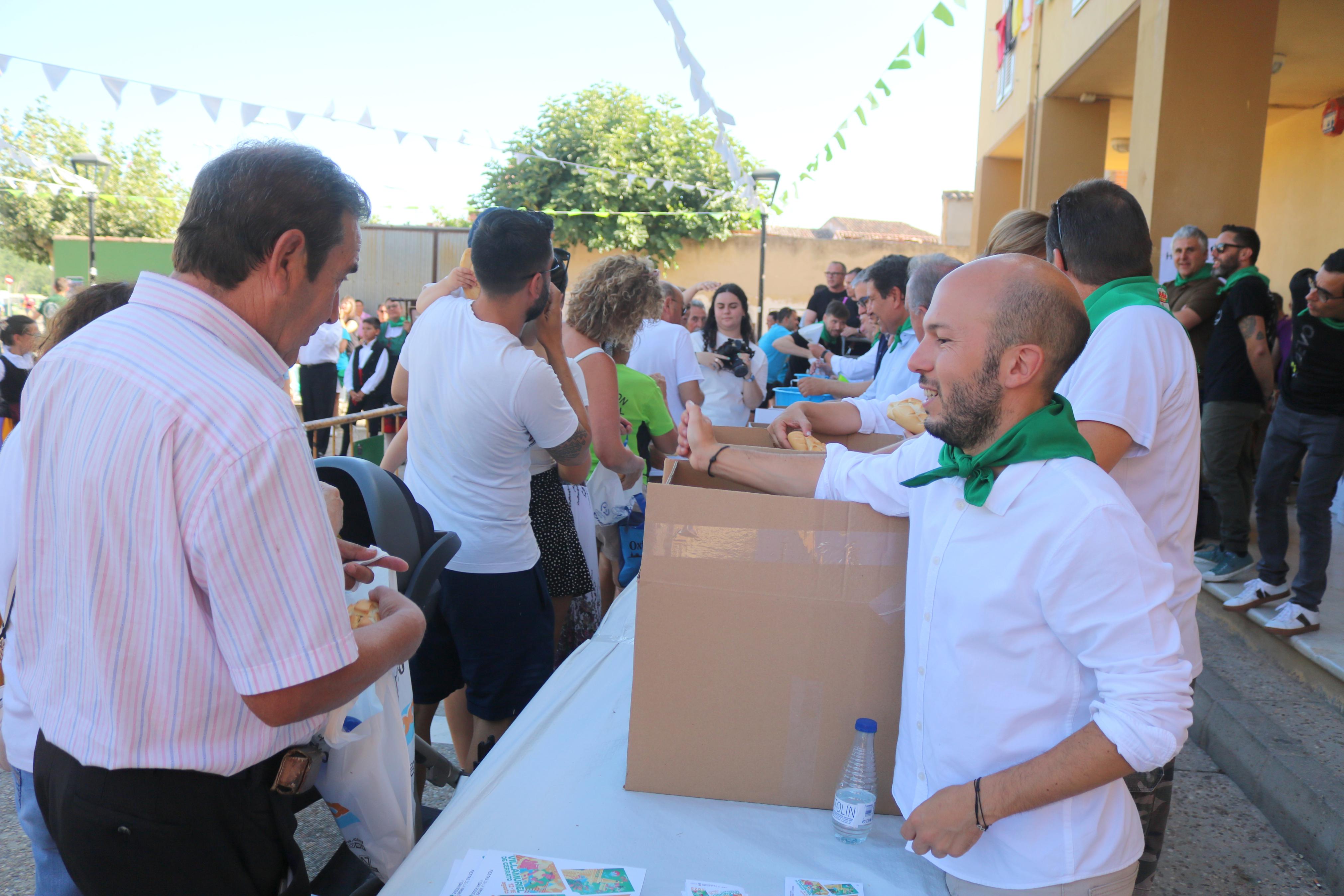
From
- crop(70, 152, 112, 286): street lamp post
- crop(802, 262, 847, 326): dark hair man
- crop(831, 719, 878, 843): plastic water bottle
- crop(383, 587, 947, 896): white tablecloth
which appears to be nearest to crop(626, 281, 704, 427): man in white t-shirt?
crop(383, 587, 947, 896): white tablecloth

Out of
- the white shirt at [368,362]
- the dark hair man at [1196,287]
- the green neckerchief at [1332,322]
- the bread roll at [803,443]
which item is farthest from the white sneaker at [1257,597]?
the white shirt at [368,362]

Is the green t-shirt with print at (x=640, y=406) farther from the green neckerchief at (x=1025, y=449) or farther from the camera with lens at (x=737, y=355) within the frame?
the green neckerchief at (x=1025, y=449)

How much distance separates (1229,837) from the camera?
2.75m

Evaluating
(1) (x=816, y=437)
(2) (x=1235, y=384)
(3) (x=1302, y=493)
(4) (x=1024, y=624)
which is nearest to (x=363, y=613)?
(4) (x=1024, y=624)

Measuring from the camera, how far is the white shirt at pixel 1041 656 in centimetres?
109

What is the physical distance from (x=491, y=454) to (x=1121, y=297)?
157 centimetres

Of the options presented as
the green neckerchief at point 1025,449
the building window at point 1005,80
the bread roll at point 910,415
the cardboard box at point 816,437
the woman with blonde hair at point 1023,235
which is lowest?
the cardboard box at point 816,437

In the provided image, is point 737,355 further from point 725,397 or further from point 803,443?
point 803,443

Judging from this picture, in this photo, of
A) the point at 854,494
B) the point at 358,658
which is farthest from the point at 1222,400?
the point at 358,658

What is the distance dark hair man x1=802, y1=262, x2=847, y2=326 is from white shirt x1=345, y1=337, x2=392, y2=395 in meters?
5.45

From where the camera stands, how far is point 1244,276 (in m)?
4.75

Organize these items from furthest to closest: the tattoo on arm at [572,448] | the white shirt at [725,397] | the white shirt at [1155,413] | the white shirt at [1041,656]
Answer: the white shirt at [725,397], the tattoo on arm at [572,448], the white shirt at [1155,413], the white shirt at [1041,656]

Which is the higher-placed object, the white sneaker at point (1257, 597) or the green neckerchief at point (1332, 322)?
the green neckerchief at point (1332, 322)

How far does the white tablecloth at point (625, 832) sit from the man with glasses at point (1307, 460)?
11.0 ft
